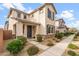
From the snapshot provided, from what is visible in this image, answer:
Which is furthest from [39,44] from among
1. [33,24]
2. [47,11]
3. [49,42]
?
[47,11]

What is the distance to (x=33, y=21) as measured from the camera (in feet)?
9.43

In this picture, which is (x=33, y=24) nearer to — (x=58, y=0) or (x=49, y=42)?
(x=49, y=42)

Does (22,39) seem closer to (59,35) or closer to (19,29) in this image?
(19,29)

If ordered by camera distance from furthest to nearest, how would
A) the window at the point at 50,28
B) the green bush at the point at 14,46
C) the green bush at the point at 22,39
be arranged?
the window at the point at 50,28 < the green bush at the point at 22,39 < the green bush at the point at 14,46

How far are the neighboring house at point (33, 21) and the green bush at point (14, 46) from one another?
0.62 feet

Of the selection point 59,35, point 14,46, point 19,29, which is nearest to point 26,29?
point 19,29

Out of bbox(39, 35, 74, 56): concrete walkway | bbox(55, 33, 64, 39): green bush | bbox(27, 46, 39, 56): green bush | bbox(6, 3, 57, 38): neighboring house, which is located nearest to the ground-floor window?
bbox(6, 3, 57, 38): neighboring house

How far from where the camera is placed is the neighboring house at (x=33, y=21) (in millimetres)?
2787

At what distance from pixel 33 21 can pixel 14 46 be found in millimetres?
556

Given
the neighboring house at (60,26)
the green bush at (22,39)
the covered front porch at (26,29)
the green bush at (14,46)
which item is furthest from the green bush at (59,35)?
the green bush at (14,46)

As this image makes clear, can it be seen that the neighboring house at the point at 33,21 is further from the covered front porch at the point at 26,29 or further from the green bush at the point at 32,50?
the green bush at the point at 32,50

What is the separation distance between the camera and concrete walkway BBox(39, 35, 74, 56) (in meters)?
2.79

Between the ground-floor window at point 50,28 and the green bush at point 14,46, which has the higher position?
the ground-floor window at point 50,28

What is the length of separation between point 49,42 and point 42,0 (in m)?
0.75
